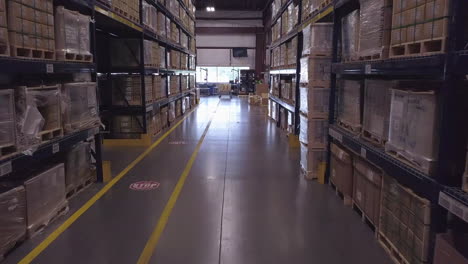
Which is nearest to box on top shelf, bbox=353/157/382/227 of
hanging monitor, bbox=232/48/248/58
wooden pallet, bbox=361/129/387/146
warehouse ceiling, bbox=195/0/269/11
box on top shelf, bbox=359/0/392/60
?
wooden pallet, bbox=361/129/387/146

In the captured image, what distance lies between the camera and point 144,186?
591cm

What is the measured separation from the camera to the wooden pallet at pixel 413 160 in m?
2.96

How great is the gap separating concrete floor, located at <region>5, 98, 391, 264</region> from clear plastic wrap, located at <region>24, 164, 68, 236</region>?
191mm

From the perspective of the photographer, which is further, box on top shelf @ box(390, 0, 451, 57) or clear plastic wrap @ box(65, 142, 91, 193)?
clear plastic wrap @ box(65, 142, 91, 193)

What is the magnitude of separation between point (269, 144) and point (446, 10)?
6890 mm

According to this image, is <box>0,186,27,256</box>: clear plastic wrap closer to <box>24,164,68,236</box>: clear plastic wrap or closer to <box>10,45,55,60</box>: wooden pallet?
<box>24,164,68,236</box>: clear plastic wrap

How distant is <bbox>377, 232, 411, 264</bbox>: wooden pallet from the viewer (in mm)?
3418

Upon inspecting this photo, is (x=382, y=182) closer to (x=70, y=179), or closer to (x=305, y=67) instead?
(x=305, y=67)

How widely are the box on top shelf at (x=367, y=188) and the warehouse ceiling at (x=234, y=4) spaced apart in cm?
2399

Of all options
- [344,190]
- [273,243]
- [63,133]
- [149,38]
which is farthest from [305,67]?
[149,38]

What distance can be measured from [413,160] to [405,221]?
1.89ft

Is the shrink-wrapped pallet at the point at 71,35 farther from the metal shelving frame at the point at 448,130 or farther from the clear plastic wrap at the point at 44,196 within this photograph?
the metal shelving frame at the point at 448,130

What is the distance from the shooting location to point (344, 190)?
5.15 meters

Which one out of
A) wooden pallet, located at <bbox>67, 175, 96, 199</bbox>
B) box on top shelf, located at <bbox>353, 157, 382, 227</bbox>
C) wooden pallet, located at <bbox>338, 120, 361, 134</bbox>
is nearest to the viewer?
box on top shelf, located at <bbox>353, 157, 382, 227</bbox>
